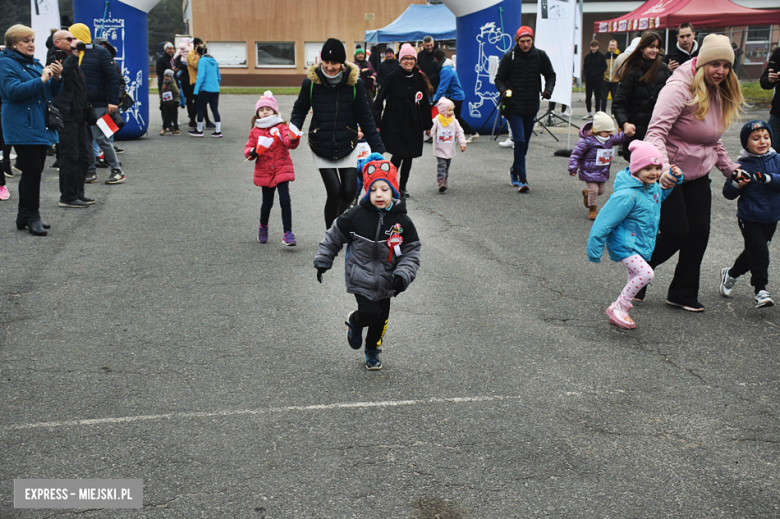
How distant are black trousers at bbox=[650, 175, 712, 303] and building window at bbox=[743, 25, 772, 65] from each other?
113 ft

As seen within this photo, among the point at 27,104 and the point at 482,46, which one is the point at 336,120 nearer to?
the point at 27,104

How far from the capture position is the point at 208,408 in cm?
426

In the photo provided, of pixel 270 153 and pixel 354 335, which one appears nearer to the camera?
pixel 354 335

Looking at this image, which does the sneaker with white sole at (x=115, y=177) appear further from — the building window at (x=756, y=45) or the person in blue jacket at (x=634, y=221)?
the building window at (x=756, y=45)

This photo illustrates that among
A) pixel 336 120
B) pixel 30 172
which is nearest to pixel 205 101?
pixel 30 172

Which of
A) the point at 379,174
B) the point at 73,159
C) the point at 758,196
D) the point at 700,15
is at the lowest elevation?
the point at 758,196

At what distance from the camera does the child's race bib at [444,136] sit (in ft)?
35.5

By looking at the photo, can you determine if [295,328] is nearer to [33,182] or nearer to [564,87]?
[33,182]

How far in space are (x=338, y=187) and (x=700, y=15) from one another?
18109mm

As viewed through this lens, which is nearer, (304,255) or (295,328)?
(295,328)

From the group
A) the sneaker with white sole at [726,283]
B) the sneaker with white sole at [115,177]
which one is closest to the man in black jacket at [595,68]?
the sneaker with white sole at [115,177]

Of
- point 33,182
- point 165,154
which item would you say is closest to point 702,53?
point 33,182

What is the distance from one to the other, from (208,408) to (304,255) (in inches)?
137

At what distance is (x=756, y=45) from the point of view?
3600cm
